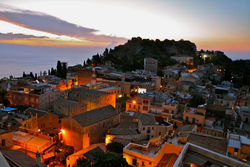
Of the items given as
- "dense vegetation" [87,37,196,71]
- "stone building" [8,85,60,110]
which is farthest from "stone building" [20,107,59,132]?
"dense vegetation" [87,37,196,71]

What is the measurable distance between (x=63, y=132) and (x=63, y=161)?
10.0 feet

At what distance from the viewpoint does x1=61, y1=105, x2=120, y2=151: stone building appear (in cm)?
1708

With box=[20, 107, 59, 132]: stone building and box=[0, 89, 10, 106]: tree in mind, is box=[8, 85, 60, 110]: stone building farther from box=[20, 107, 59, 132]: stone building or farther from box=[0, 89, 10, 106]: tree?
box=[20, 107, 59, 132]: stone building

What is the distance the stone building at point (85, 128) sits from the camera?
1708 centimetres

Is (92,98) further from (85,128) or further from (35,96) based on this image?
(85,128)

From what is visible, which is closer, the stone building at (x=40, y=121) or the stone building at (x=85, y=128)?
the stone building at (x=85, y=128)

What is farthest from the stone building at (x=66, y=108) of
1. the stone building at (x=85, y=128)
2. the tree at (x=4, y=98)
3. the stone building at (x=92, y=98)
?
the tree at (x=4, y=98)

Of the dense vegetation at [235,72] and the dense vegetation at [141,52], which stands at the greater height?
the dense vegetation at [141,52]

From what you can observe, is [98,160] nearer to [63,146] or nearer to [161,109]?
[63,146]

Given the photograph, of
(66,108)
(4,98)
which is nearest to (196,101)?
(66,108)

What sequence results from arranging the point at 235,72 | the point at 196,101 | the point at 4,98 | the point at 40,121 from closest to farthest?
1. the point at 40,121
2. the point at 4,98
3. the point at 196,101
4. the point at 235,72

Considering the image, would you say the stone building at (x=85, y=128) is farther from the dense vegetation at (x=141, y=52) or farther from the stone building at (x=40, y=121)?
the dense vegetation at (x=141, y=52)

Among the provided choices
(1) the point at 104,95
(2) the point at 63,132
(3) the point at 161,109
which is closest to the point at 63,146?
(2) the point at 63,132

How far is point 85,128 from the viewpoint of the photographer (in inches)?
671
